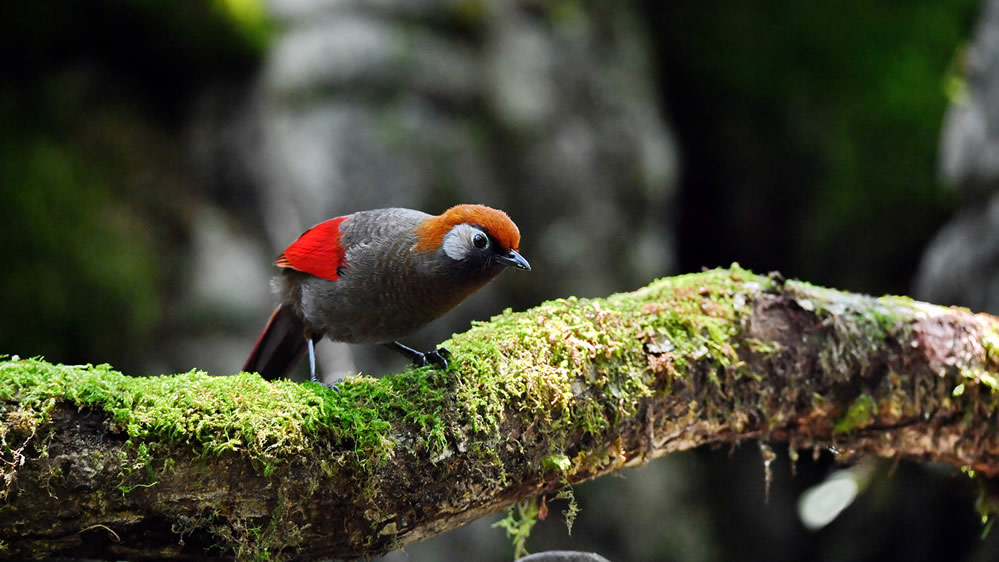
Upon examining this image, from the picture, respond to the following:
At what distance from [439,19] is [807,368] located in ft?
16.2

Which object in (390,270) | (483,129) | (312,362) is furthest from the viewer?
(483,129)

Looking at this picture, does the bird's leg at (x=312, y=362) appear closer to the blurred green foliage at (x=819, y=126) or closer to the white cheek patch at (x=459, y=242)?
the white cheek patch at (x=459, y=242)

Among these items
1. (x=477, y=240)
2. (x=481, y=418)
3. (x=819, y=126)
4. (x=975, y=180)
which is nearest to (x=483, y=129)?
(x=819, y=126)

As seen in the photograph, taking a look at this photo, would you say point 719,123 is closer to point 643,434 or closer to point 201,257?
point 201,257

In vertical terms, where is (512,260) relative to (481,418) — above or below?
above

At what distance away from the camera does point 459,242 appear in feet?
9.51

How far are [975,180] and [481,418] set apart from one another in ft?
17.5

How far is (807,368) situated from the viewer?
323 centimetres

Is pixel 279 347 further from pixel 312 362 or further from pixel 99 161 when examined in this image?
pixel 99 161

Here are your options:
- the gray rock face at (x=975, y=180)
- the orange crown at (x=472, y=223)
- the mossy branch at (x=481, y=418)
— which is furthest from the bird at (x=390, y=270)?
the gray rock face at (x=975, y=180)

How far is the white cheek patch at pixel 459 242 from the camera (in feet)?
9.45

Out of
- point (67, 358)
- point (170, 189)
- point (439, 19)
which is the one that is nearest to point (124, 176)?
point (170, 189)

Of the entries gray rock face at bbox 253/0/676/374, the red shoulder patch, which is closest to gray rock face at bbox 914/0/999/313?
gray rock face at bbox 253/0/676/374

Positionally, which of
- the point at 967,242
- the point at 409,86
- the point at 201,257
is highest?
the point at 409,86
